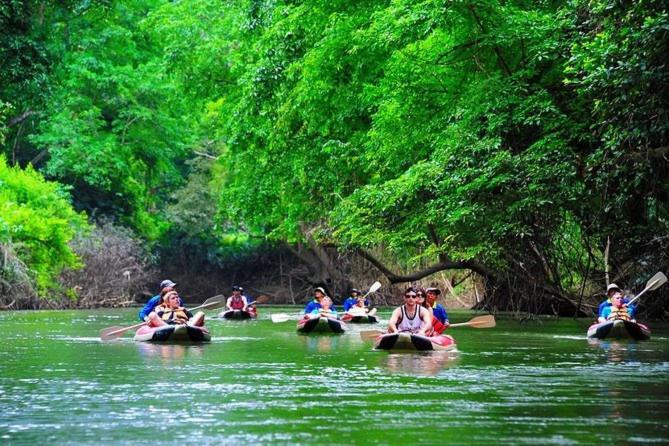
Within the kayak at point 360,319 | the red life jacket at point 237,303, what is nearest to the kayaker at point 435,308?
the kayak at point 360,319

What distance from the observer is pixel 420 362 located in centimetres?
1802

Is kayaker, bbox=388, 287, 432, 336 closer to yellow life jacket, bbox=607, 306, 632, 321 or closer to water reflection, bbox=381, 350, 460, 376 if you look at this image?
water reflection, bbox=381, 350, 460, 376

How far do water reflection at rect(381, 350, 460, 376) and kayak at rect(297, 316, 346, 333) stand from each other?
7393 mm

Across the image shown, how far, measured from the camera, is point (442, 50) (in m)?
28.5

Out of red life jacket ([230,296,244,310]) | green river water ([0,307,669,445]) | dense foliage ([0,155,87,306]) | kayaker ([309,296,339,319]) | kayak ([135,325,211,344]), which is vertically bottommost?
green river water ([0,307,669,445])

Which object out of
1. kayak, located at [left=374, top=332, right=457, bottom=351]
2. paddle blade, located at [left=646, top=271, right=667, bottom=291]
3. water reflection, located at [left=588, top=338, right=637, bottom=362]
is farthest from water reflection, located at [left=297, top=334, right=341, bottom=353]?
paddle blade, located at [left=646, top=271, right=667, bottom=291]

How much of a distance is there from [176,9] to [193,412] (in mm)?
36837

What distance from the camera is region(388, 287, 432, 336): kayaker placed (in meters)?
20.4

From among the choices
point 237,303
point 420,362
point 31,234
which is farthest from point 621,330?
point 31,234

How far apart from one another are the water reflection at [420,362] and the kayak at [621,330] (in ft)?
16.2

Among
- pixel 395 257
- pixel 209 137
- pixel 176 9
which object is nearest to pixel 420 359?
pixel 395 257

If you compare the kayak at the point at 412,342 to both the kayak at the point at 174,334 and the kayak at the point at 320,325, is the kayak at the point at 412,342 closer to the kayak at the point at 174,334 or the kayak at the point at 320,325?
the kayak at the point at 174,334

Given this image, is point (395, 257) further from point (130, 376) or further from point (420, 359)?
point (130, 376)

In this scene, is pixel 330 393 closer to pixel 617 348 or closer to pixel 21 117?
pixel 617 348
